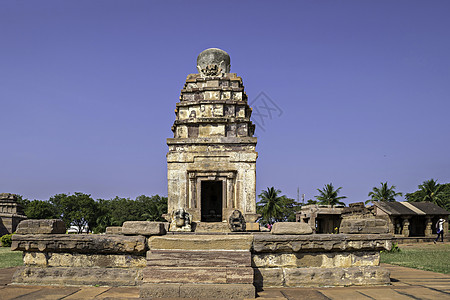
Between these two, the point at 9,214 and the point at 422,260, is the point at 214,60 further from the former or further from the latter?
the point at 9,214

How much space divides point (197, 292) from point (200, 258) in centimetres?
60

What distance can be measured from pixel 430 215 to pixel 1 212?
3224cm

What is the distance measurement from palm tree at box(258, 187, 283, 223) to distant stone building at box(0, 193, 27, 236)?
104 ft

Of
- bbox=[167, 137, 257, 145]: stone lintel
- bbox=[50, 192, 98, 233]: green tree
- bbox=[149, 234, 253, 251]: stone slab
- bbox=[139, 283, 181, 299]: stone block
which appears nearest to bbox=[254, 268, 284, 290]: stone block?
bbox=[149, 234, 253, 251]: stone slab

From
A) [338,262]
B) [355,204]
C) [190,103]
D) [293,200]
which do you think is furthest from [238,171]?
[293,200]

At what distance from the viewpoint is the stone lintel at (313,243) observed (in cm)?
616

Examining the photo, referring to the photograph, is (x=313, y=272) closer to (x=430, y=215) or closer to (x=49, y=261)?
Result: (x=49, y=261)

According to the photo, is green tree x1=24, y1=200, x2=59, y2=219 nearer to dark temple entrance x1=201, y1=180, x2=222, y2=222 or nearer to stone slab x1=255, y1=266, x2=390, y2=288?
dark temple entrance x1=201, y1=180, x2=222, y2=222

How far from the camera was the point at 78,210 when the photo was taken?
4866cm

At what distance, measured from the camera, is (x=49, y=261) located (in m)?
6.59

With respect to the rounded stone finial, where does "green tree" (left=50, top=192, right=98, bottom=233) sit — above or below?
below

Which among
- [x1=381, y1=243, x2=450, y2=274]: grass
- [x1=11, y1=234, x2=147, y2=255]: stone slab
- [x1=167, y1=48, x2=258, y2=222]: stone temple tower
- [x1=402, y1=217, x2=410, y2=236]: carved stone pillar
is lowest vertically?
[x1=402, y1=217, x2=410, y2=236]: carved stone pillar

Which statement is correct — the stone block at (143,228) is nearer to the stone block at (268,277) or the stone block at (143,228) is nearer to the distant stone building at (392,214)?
the stone block at (268,277)

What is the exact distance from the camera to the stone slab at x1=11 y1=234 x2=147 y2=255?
20.5ft
